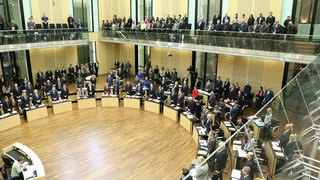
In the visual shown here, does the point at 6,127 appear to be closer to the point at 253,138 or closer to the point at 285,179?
the point at 253,138

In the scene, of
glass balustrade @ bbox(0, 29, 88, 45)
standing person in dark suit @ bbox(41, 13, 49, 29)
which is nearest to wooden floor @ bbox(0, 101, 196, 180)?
glass balustrade @ bbox(0, 29, 88, 45)

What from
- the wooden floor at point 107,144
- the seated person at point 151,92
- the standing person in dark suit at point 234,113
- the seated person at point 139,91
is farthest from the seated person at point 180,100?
the standing person in dark suit at point 234,113

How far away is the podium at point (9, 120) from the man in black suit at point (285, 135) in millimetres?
12222

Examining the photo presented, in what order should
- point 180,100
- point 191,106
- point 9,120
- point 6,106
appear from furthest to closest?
point 180,100 < point 6,106 < point 191,106 < point 9,120

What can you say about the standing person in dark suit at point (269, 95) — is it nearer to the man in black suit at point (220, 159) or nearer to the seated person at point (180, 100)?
the seated person at point (180, 100)

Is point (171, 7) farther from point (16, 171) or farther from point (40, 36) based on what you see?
point (16, 171)

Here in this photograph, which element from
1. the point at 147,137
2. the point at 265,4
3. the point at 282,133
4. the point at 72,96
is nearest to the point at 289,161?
the point at 282,133

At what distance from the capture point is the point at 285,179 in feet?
14.9

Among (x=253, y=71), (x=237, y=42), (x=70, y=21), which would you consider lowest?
(x=253, y=71)

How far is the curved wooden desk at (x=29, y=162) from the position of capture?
7.89 metres

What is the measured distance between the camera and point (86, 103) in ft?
50.9

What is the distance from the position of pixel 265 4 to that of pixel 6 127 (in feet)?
50.6

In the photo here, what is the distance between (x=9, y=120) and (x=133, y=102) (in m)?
6.61

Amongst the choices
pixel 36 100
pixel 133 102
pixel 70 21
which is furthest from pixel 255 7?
pixel 36 100
